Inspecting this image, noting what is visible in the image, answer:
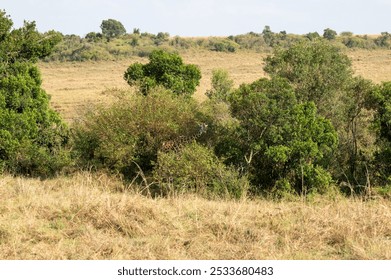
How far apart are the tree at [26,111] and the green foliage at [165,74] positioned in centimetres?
729

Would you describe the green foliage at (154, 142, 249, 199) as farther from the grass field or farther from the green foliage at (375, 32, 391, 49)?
the green foliage at (375, 32, 391, 49)

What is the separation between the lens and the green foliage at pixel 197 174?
15156 mm

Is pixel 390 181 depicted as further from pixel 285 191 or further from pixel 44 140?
pixel 44 140

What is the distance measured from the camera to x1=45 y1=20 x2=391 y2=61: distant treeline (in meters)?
86.5

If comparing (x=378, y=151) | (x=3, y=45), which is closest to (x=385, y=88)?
(x=378, y=151)

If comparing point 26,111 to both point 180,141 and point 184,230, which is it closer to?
point 180,141

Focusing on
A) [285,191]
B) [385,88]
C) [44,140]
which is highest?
[385,88]

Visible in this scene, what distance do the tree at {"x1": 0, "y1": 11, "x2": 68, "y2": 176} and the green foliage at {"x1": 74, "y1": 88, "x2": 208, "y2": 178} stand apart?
1303 millimetres

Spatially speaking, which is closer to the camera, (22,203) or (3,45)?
(22,203)

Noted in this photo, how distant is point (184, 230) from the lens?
7316mm

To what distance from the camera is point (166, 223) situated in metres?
7.59

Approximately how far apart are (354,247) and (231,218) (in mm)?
1948

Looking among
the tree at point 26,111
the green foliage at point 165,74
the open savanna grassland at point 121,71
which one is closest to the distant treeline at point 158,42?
the open savanna grassland at point 121,71

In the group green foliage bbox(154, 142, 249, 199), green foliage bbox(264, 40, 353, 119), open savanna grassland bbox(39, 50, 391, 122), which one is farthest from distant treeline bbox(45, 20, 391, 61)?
green foliage bbox(154, 142, 249, 199)
